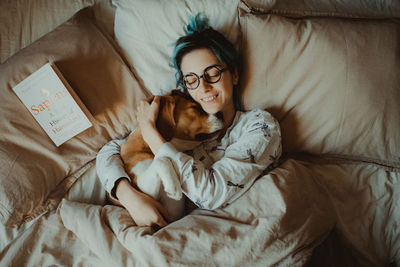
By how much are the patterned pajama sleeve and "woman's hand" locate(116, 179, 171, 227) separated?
0.16 meters

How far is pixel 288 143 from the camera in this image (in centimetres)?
133

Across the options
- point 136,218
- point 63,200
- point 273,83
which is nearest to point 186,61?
point 273,83

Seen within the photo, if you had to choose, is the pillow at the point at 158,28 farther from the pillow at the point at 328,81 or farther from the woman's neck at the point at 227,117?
the woman's neck at the point at 227,117

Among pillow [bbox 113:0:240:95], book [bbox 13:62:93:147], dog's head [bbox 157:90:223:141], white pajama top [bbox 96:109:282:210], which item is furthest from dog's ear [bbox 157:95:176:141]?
book [bbox 13:62:93:147]

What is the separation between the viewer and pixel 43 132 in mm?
1339

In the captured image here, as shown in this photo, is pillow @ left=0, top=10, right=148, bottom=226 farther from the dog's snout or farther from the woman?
the dog's snout

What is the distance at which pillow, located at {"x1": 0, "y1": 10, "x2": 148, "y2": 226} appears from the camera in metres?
1.24

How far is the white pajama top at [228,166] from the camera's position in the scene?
107 centimetres

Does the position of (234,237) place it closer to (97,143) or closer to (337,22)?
(97,143)

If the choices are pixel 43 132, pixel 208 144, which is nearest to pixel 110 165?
pixel 43 132

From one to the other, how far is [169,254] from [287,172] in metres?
0.61

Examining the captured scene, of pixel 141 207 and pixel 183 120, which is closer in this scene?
pixel 141 207

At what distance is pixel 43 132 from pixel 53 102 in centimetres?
17

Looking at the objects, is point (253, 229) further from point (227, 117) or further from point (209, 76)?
point (209, 76)
